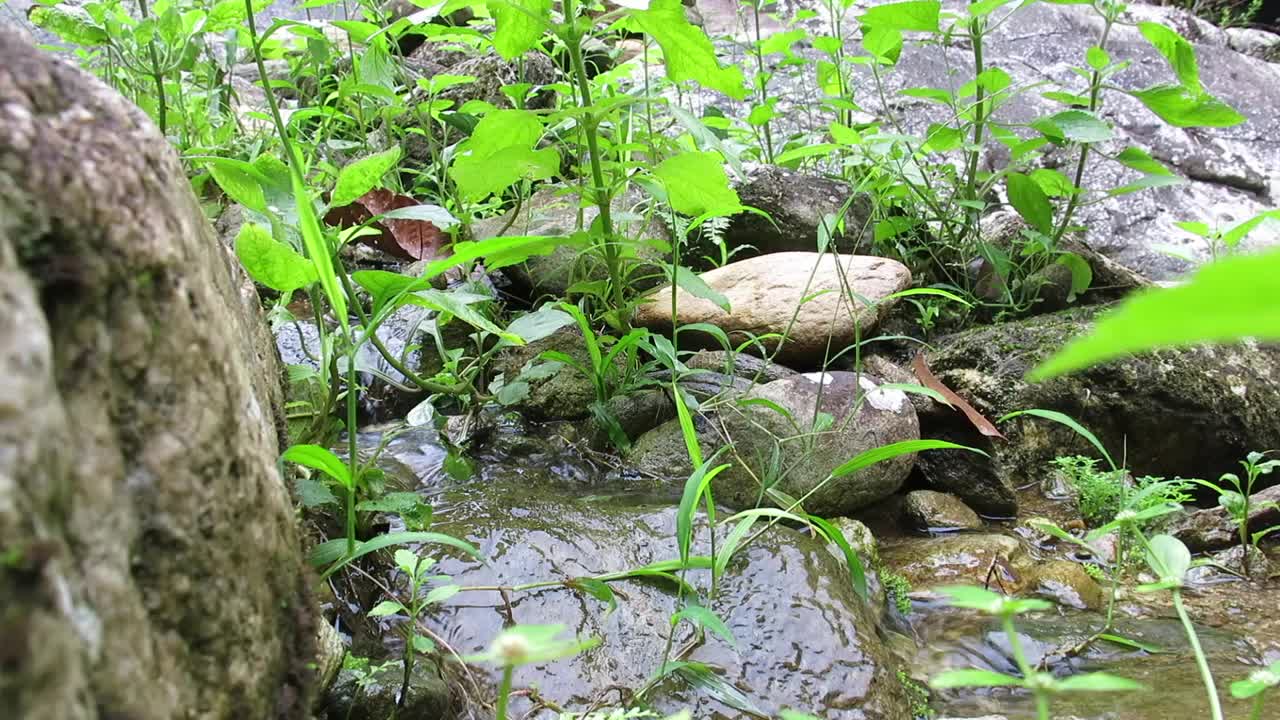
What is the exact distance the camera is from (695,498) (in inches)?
53.4

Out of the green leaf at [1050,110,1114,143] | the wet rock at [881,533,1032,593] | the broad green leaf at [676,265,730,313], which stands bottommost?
the wet rock at [881,533,1032,593]

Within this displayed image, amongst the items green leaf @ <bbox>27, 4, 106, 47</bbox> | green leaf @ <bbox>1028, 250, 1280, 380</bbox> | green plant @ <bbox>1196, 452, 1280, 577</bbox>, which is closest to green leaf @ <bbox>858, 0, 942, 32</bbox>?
green plant @ <bbox>1196, 452, 1280, 577</bbox>

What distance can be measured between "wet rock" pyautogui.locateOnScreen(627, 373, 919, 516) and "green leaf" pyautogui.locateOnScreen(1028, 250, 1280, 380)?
1.98m

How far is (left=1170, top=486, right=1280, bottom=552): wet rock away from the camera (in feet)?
8.30

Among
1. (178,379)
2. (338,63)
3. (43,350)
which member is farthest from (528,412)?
(338,63)

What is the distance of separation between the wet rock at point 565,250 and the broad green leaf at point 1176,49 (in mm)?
1834

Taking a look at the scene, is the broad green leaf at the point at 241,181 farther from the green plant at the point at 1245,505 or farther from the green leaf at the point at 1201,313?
the green plant at the point at 1245,505

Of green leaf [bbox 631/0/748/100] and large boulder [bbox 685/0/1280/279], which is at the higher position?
green leaf [bbox 631/0/748/100]

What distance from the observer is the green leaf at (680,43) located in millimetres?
1828

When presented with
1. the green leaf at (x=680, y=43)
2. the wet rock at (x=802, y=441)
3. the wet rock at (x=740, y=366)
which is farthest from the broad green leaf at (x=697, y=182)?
the wet rock at (x=740, y=366)

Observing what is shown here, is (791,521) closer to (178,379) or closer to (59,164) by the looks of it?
(178,379)

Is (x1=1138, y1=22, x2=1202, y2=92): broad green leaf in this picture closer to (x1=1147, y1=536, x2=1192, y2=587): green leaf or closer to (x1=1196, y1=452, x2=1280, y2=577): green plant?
(x1=1196, y1=452, x2=1280, y2=577): green plant

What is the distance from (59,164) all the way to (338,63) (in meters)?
4.34

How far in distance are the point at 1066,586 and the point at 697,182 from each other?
4.99 feet
